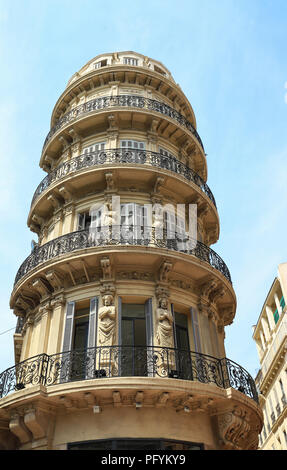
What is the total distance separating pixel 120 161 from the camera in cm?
1692

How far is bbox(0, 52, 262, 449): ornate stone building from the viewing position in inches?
445

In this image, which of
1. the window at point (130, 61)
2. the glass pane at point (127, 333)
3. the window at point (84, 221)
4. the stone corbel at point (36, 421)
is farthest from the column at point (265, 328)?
the stone corbel at point (36, 421)

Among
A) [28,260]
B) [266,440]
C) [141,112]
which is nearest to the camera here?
[28,260]

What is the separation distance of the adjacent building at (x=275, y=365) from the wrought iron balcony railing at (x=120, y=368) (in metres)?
24.5

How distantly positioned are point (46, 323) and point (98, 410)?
4.06 metres

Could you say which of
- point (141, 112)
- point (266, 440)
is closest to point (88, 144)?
point (141, 112)

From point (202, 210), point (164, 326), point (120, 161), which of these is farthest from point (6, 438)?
point (202, 210)

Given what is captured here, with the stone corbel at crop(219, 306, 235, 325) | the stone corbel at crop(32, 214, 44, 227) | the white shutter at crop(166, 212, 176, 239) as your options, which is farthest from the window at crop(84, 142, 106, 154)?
the stone corbel at crop(219, 306, 235, 325)

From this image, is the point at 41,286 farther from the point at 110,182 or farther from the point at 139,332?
the point at 110,182

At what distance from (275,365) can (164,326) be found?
91.9 feet

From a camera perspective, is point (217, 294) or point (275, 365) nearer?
point (217, 294)

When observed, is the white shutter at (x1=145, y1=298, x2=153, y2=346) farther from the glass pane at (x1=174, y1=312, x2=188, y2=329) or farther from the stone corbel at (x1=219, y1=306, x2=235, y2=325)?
the stone corbel at (x1=219, y1=306, x2=235, y2=325)

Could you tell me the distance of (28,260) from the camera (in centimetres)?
1608
